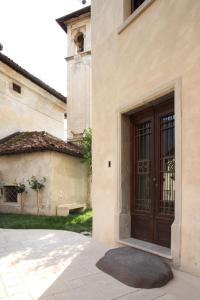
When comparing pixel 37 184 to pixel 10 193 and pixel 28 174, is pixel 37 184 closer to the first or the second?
pixel 28 174

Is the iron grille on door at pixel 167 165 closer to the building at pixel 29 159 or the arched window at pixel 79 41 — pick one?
the building at pixel 29 159

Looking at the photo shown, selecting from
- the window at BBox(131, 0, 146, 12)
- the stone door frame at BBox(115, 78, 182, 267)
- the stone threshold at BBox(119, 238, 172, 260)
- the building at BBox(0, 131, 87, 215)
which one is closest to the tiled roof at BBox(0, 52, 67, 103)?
the building at BBox(0, 131, 87, 215)

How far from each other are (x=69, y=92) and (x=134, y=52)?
11183 mm

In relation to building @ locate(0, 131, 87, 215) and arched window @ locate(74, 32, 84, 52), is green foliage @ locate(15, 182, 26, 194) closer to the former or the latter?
building @ locate(0, 131, 87, 215)

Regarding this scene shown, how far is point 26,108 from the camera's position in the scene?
15070 mm

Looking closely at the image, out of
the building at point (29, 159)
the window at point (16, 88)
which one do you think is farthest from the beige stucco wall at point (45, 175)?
the window at point (16, 88)

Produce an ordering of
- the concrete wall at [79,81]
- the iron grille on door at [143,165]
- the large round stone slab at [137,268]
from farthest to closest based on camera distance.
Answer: the concrete wall at [79,81] → the iron grille on door at [143,165] → the large round stone slab at [137,268]

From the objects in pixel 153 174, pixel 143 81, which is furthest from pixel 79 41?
pixel 153 174

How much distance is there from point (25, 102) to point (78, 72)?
3.57m

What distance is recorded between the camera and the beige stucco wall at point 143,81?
3.88m

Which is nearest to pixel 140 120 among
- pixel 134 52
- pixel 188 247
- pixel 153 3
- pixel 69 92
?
pixel 134 52

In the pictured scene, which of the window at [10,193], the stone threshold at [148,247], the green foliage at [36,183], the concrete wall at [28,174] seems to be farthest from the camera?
the window at [10,193]

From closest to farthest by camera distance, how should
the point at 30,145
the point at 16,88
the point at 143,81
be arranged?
the point at 143,81, the point at 30,145, the point at 16,88

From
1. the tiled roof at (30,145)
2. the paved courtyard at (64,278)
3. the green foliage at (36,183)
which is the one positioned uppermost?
the tiled roof at (30,145)
